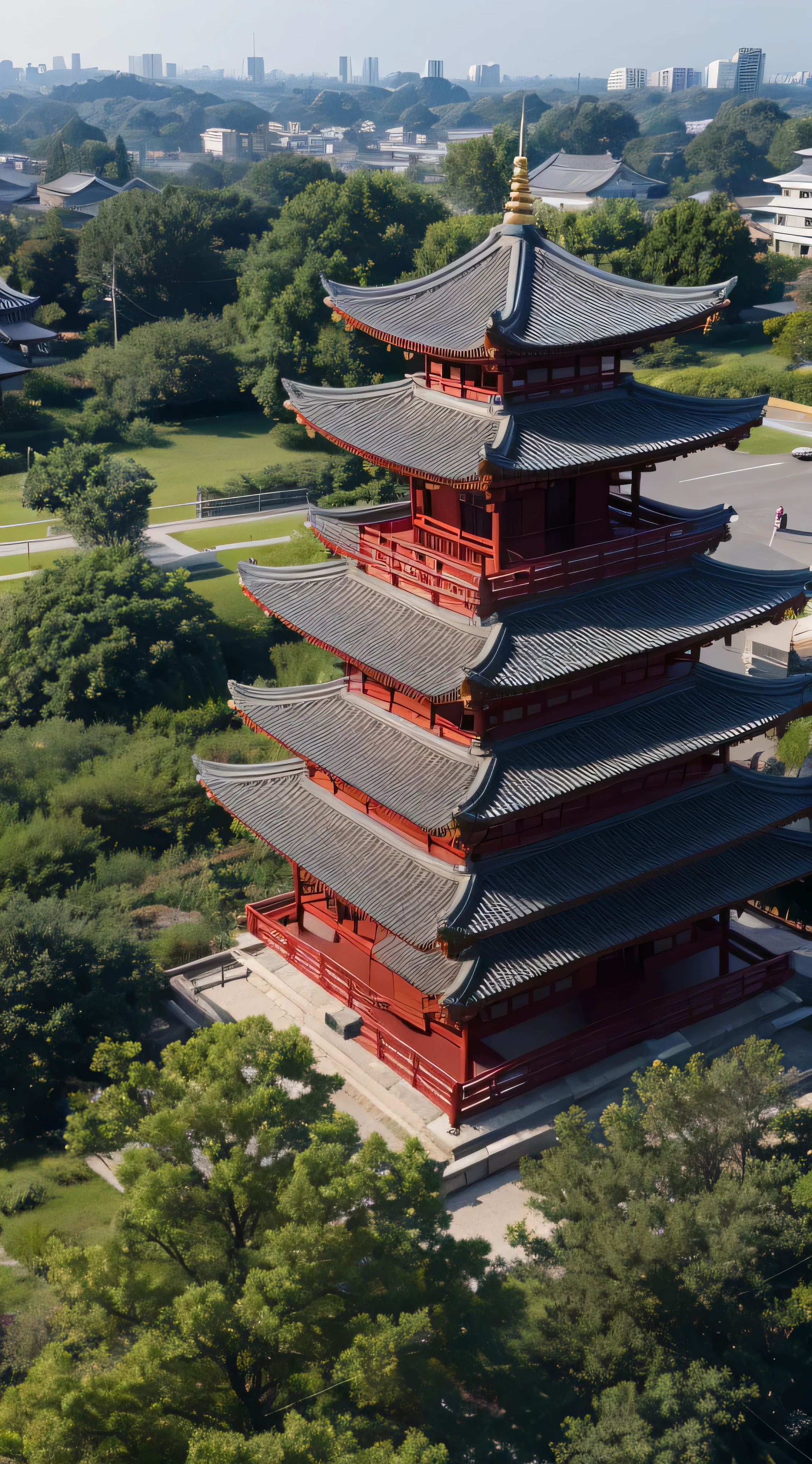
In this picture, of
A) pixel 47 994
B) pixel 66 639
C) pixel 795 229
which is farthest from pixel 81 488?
pixel 795 229

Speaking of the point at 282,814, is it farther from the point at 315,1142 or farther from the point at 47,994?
the point at 315,1142

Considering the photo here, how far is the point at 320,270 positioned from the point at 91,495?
3841cm

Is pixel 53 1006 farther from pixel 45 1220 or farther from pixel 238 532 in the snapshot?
pixel 238 532

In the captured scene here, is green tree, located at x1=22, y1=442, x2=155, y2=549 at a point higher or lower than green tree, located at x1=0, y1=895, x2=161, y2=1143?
higher

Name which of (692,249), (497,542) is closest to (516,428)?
(497,542)

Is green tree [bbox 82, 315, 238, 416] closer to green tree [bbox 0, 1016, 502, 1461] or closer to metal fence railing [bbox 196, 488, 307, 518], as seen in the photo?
metal fence railing [bbox 196, 488, 307, 518]

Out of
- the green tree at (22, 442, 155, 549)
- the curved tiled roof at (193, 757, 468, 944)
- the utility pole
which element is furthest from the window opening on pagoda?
the utility pole

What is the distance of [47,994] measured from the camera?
1142 inches

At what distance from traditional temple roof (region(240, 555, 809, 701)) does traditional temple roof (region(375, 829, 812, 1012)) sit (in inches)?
204

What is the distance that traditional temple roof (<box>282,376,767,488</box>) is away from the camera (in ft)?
74.4

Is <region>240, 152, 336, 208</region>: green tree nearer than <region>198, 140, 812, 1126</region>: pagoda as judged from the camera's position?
No

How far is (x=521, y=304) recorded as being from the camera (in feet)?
76.3

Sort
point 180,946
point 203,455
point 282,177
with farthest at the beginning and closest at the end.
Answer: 1. point 282,177
2. point 203,455
3. point 180,946

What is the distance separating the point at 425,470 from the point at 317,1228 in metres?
13.1
